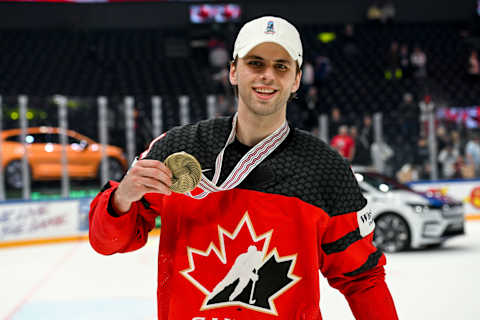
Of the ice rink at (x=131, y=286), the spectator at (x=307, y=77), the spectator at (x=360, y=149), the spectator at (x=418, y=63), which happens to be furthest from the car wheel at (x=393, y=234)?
the spectator at (x=418, y=63)

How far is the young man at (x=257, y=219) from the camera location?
1.35 metres

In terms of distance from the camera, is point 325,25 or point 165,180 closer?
point 165,180

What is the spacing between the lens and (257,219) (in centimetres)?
135

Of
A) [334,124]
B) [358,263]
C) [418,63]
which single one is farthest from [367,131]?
[358,263]

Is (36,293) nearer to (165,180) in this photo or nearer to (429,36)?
(165,180)

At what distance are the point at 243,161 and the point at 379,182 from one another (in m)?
5.63

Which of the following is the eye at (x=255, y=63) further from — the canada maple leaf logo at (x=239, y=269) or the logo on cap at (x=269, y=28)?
the canada maple leaf logo at (x=239, y=269)

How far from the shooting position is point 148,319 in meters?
3.76

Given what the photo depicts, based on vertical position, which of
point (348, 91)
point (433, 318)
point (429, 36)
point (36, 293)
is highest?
point (429, 36)

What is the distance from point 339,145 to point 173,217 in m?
7.93

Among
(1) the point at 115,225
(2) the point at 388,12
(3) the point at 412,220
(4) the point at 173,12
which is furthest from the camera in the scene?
(4) the point at 173,12

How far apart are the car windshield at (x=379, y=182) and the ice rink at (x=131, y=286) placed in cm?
81

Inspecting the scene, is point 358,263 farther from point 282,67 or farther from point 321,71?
point 321,71

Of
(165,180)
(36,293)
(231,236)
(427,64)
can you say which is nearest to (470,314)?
(231,236)
